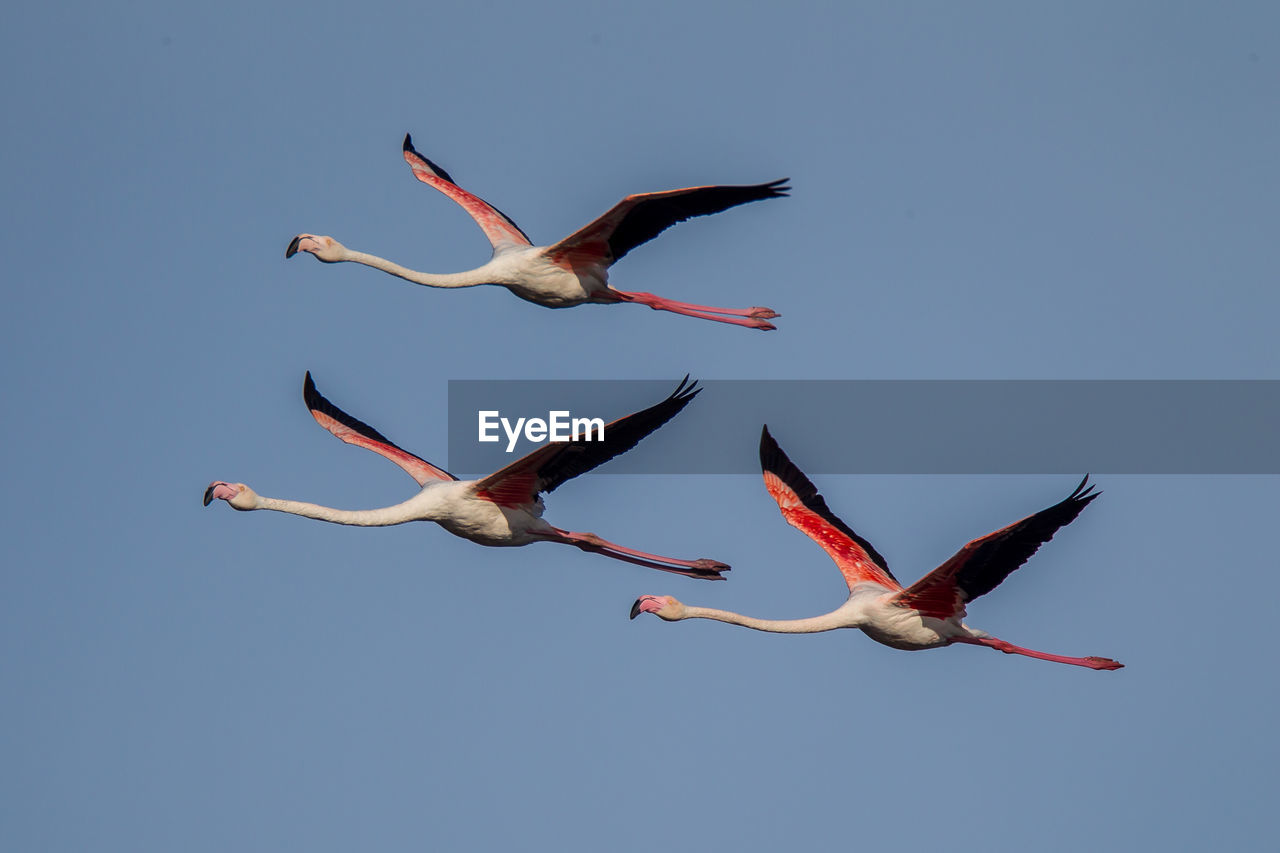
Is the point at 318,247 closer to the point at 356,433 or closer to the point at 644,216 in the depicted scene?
the point at 356,433

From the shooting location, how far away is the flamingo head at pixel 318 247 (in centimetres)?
2483

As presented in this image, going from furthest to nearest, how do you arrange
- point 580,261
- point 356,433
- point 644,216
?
point 356,433
point 580,261
point 644,216

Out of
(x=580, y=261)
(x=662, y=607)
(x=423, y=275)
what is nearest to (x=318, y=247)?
(x=423, y=275)

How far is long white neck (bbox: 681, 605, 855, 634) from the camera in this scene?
23.5m

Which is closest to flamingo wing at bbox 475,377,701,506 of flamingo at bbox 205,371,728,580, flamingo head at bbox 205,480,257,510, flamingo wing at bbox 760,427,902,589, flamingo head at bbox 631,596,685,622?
flamingo at bbox 205,371,728,580

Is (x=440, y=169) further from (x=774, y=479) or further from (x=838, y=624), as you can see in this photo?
(x=838, y=624)

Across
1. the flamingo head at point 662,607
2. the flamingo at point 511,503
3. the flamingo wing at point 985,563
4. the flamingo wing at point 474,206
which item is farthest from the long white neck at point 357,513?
the flamingo wing at point 985,563

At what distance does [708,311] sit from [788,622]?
438 centimetres

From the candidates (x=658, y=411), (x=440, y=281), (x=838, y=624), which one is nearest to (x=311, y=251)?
(x=440, y=281)

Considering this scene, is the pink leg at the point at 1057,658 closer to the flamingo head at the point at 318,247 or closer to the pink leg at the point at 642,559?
the pink leg at the point at 642,559

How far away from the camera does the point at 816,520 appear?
25.4 metres

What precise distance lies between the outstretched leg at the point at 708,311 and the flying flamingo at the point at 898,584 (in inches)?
74.5

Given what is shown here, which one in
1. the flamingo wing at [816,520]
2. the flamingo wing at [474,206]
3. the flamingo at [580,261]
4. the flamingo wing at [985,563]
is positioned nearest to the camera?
the flamingo wing at [985,563]

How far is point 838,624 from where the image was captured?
77.3ft
